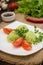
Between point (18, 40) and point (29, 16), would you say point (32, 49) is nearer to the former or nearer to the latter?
point (18, 40)

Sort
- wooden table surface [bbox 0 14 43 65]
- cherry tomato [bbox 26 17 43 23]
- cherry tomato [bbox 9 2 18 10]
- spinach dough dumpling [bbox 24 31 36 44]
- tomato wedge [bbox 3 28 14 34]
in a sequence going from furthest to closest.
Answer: cherry tomato [bbox 9 2 18 10] → cherry tomato [bbox 26 17 43 23] → tomato wedge [bbox 3 28 14 34] → spinach dough dumpling [bbox 24 31 36 44] → wooden table surface [bbox 0 14 43 65]

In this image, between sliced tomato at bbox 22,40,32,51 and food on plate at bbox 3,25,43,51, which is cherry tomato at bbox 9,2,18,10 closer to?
food on plate at bbox 3,25,43,51

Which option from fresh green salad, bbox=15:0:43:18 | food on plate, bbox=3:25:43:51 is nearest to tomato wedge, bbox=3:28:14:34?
food on plate, bbox=3:25:43:51

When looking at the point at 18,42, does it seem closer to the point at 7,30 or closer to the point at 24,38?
the point at 24,38

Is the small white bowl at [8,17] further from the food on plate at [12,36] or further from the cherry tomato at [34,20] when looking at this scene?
the food on plate at [12,36]

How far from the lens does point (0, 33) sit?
1.23 meters

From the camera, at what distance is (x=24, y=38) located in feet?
3.71

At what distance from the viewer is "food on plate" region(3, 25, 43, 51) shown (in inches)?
42.6

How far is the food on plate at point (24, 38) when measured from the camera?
1082 millimetres

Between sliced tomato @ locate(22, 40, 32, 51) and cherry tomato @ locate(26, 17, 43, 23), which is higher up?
sliced tomato @ locate(22, 40, 32, 51)

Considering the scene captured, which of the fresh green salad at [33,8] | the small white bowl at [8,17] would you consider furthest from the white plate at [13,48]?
the fresh green salad at [33,8]

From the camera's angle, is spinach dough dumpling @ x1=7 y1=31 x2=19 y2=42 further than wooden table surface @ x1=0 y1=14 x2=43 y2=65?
Yes

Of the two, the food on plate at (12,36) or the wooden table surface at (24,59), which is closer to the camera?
the wooden table surface at (24,59)

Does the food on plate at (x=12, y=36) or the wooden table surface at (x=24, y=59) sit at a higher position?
the food on plate at (x=12, y=36)
